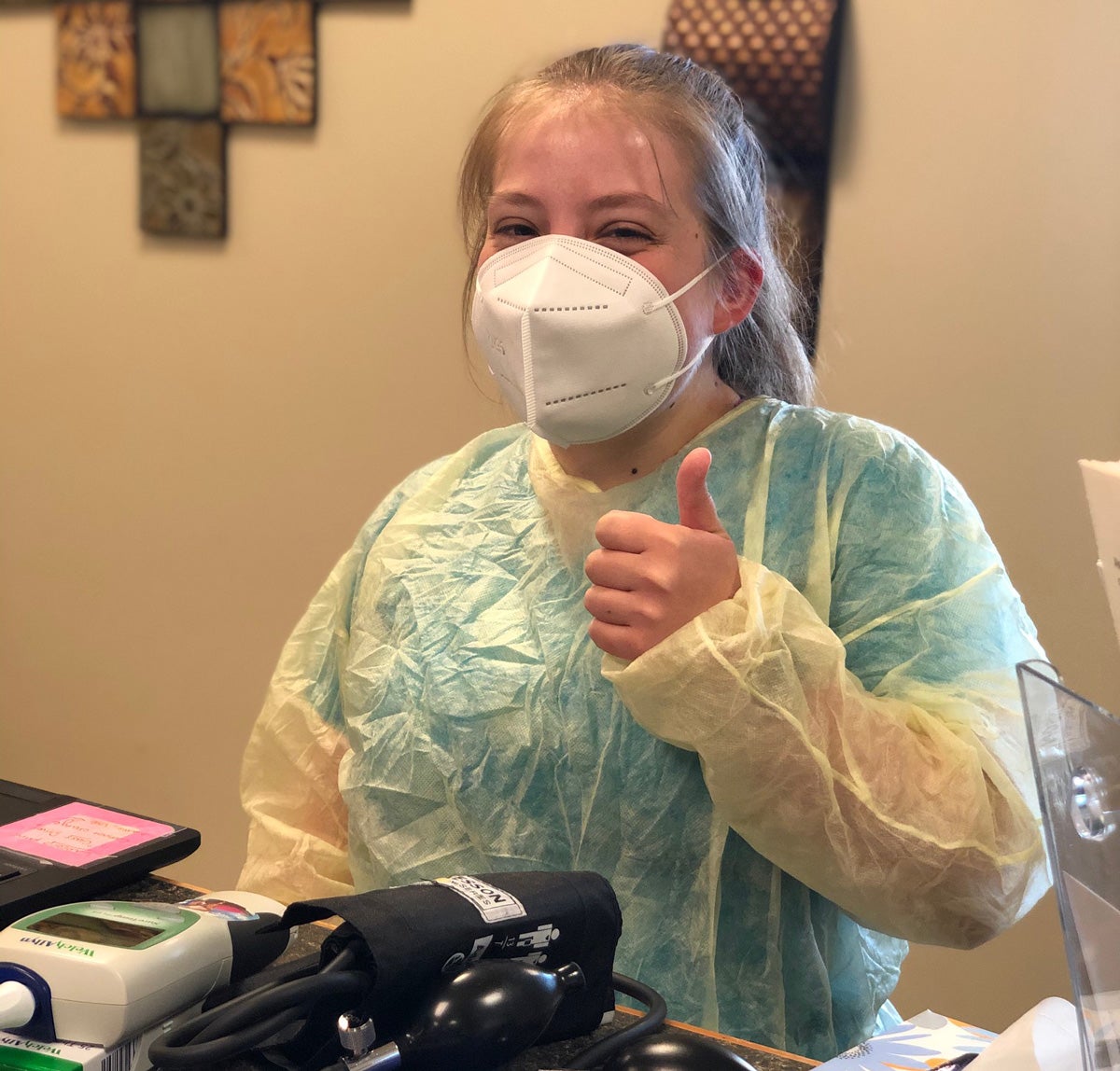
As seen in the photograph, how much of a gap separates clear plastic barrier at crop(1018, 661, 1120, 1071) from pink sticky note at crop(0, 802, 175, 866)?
2.11 feet

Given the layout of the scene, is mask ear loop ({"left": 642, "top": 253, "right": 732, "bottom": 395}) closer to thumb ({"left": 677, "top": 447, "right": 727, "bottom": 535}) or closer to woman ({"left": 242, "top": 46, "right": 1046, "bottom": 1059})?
woman ({"left": 242, "top": 46, "right": 1046, "bottom": 1059})

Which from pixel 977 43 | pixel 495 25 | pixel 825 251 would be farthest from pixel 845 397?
pixel 495 25

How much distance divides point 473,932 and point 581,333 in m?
0.60

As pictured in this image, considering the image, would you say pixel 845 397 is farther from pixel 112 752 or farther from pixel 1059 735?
pixel 112 752

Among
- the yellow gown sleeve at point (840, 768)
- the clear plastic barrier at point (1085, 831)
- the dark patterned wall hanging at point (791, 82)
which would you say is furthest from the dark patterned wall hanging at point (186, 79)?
the clear plastic barrier at point (1085, 831)

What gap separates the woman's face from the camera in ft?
3.80

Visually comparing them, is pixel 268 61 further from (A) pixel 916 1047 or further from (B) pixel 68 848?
(A) pixel 916 1047

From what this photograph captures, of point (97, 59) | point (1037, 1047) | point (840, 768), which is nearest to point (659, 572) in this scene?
point (840, 768)

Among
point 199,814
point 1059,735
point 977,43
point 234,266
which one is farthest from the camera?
point 199,814

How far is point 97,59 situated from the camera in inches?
94.9

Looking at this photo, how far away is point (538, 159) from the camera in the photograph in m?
1.17

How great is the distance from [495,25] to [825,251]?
0.66 m

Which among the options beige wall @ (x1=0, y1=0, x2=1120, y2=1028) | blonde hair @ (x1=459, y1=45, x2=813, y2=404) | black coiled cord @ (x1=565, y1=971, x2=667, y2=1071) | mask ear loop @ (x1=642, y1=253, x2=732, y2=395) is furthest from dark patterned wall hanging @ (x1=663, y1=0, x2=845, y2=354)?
black coiled cord @ (x1=565, y1=971, x2=667, y2=1071)

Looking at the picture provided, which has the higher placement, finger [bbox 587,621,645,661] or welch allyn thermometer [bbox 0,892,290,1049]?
finger [bbox 587,621,645,661]
